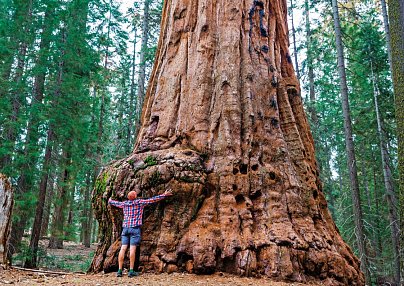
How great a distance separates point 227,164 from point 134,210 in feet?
5.93

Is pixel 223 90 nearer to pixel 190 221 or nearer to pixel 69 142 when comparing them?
pixel 190 221

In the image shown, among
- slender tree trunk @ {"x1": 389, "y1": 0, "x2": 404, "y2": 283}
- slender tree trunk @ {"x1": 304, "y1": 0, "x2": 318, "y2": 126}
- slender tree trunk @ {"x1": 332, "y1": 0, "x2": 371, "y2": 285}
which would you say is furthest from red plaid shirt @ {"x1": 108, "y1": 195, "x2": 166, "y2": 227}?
slender tree trunk @ {"x1": 304, "y1": 0, "x2": 318, "y2": 126}

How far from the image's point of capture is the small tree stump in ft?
22.3

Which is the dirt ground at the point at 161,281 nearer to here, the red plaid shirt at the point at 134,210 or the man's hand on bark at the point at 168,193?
the red plaid shirt at the point at 134,210

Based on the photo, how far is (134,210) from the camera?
19.6 ft

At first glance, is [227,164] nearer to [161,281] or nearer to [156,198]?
[156,198]

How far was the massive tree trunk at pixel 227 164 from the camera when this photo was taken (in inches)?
224

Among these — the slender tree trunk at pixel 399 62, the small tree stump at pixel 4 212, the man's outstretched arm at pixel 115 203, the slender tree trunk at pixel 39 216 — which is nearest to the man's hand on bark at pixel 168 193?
the man's outstretched arm at pixel 115 203

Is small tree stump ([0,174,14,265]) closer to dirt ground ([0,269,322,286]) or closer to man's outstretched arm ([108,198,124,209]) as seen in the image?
dirt ground ([0,269,322,286])

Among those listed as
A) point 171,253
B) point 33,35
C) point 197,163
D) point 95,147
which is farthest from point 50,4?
point 171,253

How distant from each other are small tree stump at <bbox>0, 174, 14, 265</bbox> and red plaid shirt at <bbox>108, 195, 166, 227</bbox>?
258cm

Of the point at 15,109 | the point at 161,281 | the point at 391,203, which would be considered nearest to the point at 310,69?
the point at 391,203

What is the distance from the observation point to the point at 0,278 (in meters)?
5.75

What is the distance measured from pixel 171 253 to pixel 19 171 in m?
9.73
